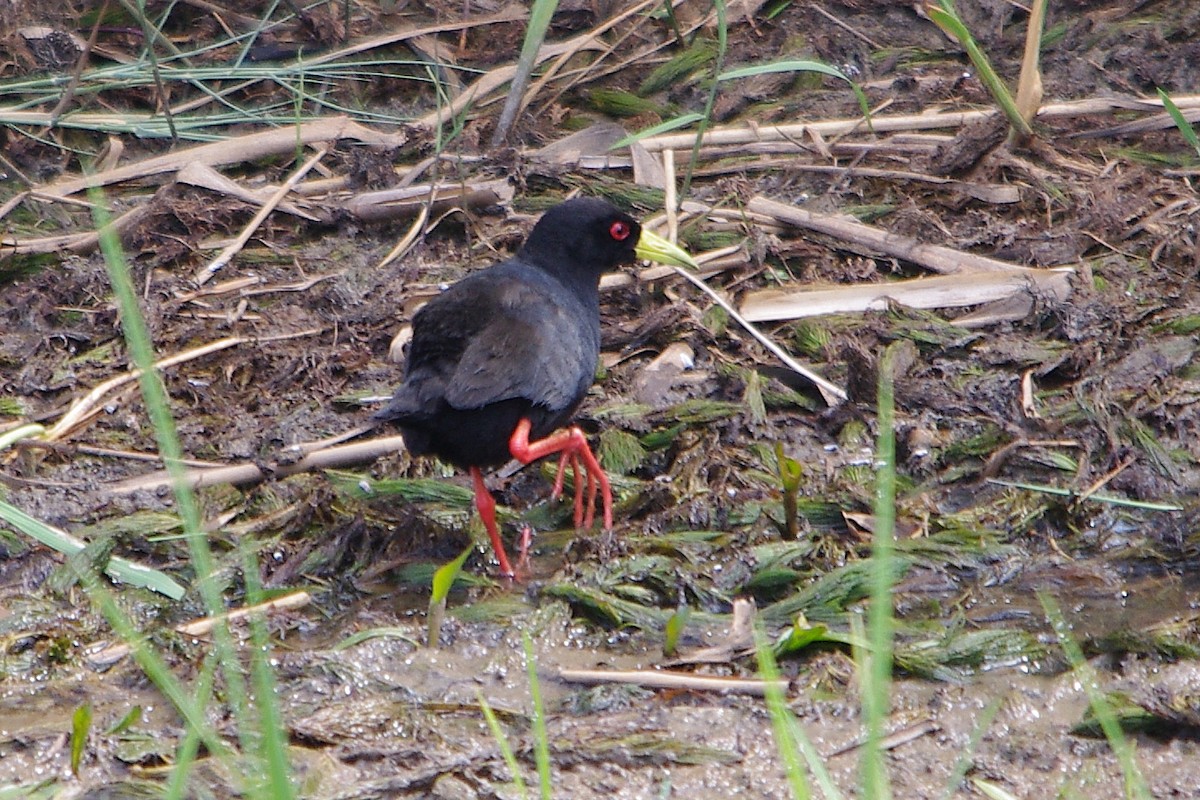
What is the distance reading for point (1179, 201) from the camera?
6.05 meters

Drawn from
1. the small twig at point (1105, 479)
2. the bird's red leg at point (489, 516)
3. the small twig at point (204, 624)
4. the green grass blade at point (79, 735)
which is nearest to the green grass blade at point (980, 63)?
the small twig at point (1105, 479)

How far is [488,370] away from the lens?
4250 mm

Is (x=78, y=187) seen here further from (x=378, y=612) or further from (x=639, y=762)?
(x=639, y=762)

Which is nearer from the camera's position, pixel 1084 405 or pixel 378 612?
pixel 378 612

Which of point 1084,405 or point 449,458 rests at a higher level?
point 449,458

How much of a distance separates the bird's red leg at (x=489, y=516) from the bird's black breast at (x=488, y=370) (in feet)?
0.19

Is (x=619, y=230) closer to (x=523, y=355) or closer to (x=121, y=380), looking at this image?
(x=523, y=355)

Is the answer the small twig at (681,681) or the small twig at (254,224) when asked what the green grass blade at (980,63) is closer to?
the small twig at (681,681)

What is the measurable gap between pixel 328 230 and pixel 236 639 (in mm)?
2722

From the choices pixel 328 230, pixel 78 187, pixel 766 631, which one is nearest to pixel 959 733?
pixel 766 631

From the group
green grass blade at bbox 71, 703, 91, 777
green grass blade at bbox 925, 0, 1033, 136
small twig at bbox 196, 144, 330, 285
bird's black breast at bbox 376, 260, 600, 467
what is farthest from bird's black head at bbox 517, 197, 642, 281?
green grass blade at bbox 71, 703, 91, 777

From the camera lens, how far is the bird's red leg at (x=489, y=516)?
14.4 feet

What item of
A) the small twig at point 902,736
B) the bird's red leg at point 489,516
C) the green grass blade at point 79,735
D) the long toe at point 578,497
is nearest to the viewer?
the green grass blade at point 79,735

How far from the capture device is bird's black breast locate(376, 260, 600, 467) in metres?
4.22
